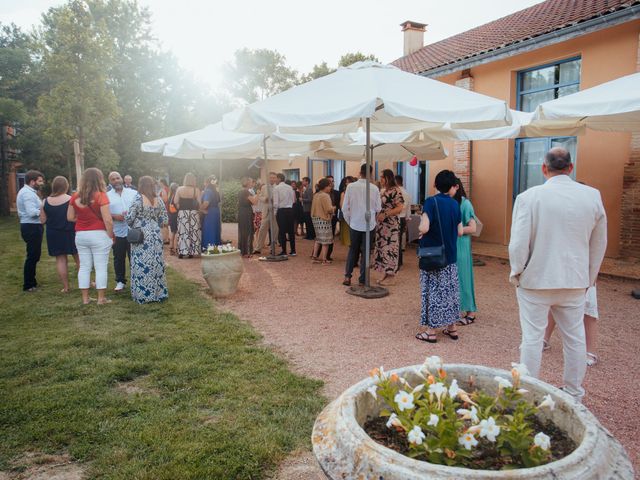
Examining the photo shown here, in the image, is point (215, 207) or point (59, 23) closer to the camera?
point (215, 207)

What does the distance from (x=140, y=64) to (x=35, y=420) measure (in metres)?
39.3

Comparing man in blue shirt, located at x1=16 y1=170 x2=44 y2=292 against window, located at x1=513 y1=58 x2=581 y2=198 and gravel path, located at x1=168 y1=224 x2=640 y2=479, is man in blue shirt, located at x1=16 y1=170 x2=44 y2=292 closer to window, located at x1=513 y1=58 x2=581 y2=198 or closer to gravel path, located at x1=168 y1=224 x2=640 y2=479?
gravel path, located at x1=168 y1=224 x2=640 y2=479

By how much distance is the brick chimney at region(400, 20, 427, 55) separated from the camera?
19531 mm

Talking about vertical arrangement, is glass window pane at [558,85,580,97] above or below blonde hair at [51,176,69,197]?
above

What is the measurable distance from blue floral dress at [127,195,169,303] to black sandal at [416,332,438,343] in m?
3.76

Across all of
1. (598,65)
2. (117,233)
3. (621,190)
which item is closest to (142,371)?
(117,233)

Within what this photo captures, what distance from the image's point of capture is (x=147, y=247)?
6.48 metres

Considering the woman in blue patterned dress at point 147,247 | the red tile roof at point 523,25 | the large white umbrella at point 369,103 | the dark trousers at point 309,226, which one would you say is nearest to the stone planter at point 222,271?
the woman in blue patterned dress at point 147,247

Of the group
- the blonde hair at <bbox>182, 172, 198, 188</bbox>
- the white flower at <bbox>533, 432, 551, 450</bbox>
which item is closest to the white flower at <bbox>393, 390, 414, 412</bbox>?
the white flower at <bbox>533, 432, 551, 450</bbox>

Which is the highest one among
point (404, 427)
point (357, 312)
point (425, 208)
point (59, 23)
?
point (59, 23)

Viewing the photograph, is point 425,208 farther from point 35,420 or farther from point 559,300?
point 35,420

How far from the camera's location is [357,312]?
609 centimetres

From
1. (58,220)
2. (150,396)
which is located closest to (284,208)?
(58,220)

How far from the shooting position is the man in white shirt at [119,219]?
729 cm
